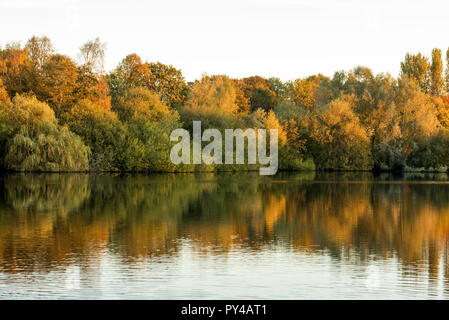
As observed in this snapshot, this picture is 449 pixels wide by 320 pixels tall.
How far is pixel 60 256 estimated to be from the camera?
13289mm

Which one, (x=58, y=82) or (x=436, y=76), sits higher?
(x=436, y=76)

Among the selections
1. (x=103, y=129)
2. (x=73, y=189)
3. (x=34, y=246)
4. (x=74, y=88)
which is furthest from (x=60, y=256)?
(x=74, y=88)

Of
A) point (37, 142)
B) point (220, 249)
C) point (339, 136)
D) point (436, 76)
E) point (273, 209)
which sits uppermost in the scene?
point (436, 76)

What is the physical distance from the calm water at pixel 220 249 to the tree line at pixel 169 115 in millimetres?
26070

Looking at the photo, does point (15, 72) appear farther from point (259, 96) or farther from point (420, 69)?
point (420, 69)

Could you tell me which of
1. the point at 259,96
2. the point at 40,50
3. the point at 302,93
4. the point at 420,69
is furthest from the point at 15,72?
the point at 420,69

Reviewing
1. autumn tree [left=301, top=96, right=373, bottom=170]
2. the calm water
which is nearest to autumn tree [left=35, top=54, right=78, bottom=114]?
autumn tree [left=301, top=96, right=373, bottom=170]

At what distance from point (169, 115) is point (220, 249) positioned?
149ft

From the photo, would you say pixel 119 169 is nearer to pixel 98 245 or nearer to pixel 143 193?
pixel 143 193

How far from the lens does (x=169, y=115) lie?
59.2 m

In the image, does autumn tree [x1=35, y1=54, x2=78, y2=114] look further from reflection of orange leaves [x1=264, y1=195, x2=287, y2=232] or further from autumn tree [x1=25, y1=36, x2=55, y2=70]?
reflection of orange leaves [x1=264, y1=195, x2=287, y2=232]

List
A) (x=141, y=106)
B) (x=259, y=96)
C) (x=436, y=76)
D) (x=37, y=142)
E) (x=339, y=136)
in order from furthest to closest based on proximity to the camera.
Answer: (x=259, y=96) → (x=436, y=76) → (x=339, y=136) → (x=141, y=106) → (x=37, y=142)

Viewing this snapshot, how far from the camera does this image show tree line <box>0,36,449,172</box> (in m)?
51.8

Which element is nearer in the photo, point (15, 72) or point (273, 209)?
point (273, 209)
